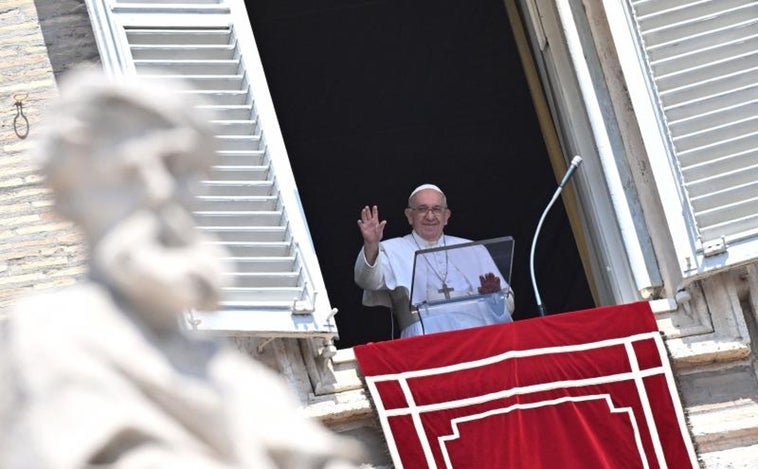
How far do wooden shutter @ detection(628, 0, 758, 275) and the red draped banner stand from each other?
359 mm

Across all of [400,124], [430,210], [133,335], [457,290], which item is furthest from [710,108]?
[133,335]

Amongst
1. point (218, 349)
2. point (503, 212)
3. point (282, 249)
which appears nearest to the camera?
point (218, 349)

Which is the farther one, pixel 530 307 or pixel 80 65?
pixel 530 307

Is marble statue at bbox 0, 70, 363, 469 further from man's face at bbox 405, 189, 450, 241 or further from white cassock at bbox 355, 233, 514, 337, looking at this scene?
man's face at bbox 405, 189, 450, 241

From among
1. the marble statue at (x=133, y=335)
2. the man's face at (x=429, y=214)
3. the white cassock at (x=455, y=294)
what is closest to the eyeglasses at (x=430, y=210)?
the man's face at (x=429, y=214)

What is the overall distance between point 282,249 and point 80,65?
0.97 meters

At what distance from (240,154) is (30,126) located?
0.74 m

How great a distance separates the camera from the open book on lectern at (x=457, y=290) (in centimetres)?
845

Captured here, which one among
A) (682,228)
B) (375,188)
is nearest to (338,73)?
(375,188)

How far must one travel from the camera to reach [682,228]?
802 centimetres

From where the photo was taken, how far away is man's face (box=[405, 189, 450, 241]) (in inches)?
367

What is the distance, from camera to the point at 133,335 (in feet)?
9.73

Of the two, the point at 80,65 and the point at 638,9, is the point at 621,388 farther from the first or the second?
the point at 80,65

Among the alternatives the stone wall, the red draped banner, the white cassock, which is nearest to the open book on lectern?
the white cassock
